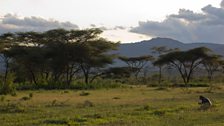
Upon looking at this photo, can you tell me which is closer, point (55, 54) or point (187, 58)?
point (55, 54)

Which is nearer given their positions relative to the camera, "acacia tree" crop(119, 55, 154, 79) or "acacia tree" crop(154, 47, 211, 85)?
"acacia tree" crop(154, 47, 211, 85)

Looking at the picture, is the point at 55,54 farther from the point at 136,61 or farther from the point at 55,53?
the point at 136,61

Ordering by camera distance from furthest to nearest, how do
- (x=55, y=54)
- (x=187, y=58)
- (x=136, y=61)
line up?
1. (x=136, y=61)
2. (x=187, y=58)
3. (x=55, y=54)

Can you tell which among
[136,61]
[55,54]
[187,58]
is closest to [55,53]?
[55,54]

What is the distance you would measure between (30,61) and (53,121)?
120ft

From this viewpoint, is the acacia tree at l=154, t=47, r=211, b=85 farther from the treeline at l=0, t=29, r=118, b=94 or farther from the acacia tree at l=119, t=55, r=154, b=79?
the treeline at l=0, t=29, r=118, b=94

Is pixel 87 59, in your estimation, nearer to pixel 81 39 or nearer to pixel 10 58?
pixel 81 39

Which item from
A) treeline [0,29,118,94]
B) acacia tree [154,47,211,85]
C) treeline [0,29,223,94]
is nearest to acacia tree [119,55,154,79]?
acacia tree [154,47,211,85]

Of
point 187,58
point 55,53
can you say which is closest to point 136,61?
point 187,58

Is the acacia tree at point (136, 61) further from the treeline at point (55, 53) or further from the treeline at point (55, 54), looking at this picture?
the treeline at point (55, 53)

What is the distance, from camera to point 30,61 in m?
52.0

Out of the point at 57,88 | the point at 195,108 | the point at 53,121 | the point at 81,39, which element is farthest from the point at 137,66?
the point at 53,121

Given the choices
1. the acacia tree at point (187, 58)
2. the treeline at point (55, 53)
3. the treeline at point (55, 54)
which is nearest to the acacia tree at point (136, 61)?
the acacia tree at point (187, 58)

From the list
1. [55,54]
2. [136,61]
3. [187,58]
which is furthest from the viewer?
[136,61]
